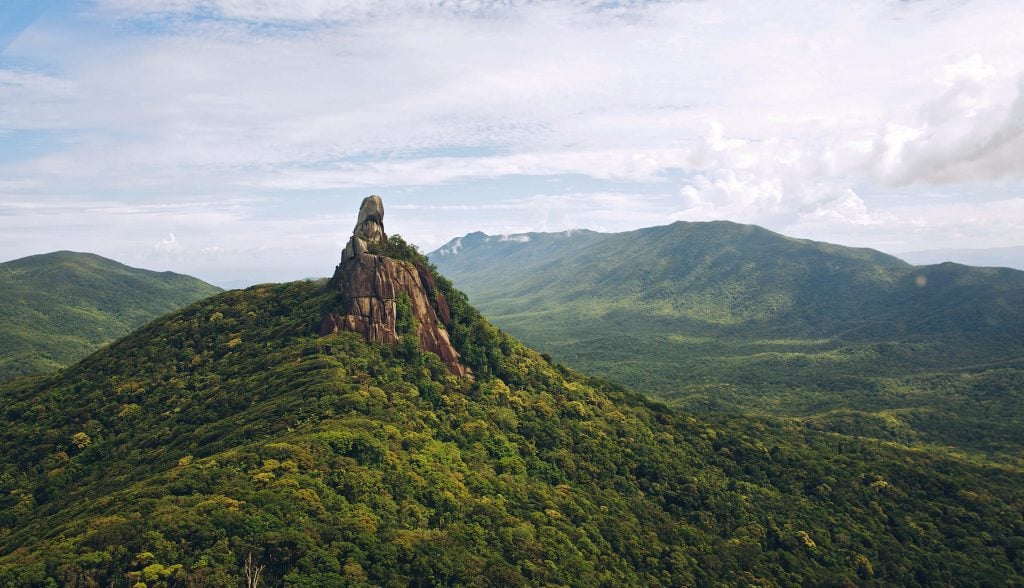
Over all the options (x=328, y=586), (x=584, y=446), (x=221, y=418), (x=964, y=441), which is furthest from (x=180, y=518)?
(x=964, y=441)

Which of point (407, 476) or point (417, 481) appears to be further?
point (417, 481)

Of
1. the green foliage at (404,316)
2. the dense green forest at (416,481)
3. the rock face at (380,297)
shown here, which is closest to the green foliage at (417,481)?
the dense green forest at (416,481)

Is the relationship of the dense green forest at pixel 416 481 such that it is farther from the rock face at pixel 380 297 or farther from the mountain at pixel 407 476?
the rock face at pixel 380 297

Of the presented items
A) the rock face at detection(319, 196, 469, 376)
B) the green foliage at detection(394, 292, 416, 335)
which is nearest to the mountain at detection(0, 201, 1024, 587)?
the green foliage at detection(394, 292, 416, 335)

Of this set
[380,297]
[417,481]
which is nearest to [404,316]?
[380,297]

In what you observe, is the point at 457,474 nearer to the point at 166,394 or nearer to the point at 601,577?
the point at 601,577

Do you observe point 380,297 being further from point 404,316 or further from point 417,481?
point 417,481
